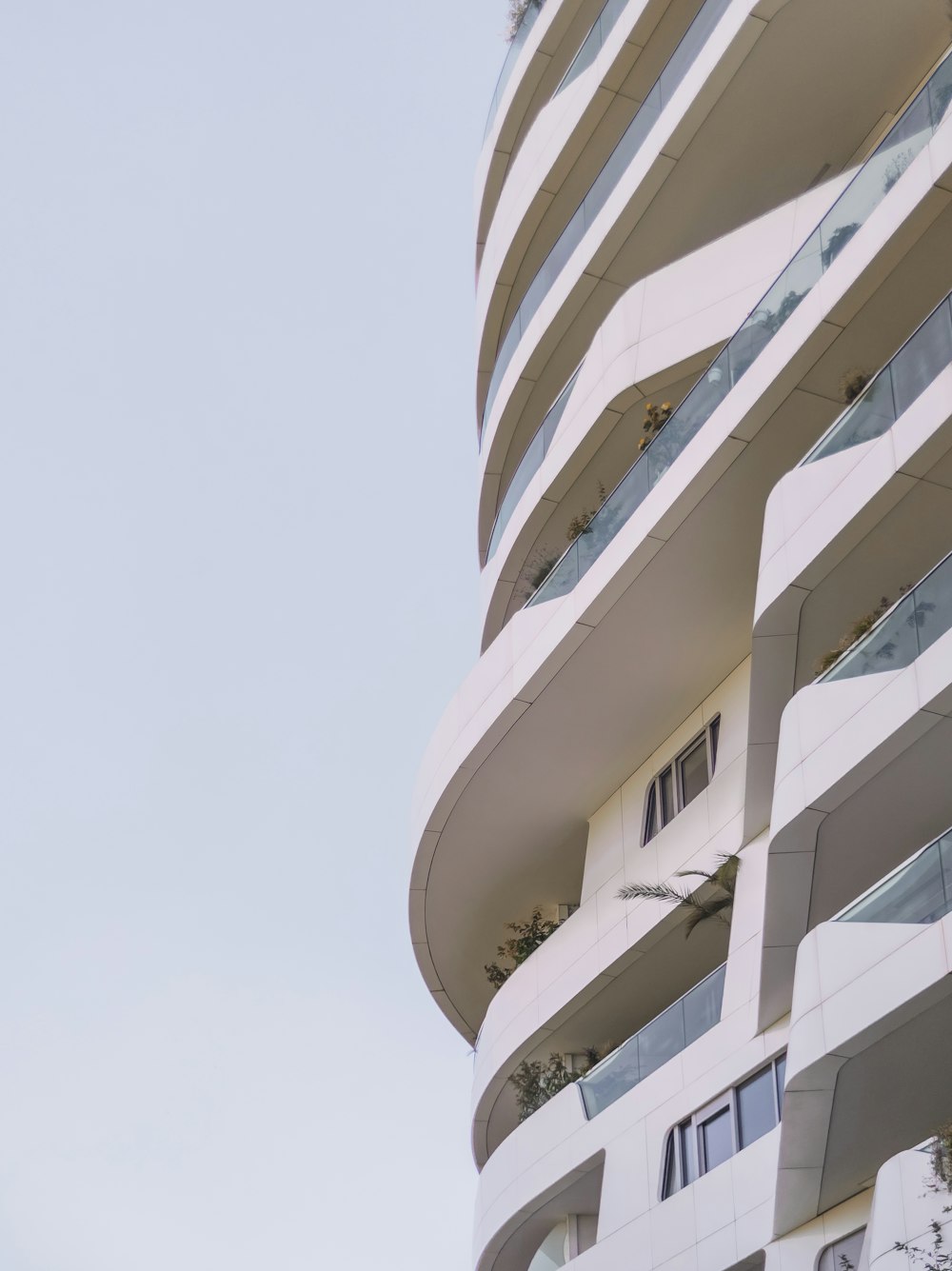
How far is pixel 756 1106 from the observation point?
1580 centimetres

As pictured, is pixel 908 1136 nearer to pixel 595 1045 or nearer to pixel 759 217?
pixel 595 1045

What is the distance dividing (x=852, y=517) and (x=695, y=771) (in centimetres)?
667

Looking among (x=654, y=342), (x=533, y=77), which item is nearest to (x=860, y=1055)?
(x=654, y=342)

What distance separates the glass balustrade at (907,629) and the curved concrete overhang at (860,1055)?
2.31 metres

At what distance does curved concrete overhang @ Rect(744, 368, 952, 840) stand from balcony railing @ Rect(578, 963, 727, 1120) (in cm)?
274

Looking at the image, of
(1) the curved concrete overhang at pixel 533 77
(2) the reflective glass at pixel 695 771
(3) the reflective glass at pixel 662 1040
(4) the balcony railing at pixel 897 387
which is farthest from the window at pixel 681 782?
(1) the curved concrete overhang at pixel 533 77

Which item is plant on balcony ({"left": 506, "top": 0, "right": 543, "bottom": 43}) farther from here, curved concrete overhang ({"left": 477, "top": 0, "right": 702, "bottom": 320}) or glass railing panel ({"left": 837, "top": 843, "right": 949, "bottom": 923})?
glass railing panel ({"left": 837, "top": 843, "right": 949, "bottom": 923})

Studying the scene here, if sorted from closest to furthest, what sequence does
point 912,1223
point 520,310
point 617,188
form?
1. point 912,1223
2. point 617,188
3. point 520,310

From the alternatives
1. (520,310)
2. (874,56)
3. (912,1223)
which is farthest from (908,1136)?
(520,310)

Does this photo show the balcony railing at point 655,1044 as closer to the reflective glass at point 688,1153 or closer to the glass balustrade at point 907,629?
the reflective glass at point 688,1153

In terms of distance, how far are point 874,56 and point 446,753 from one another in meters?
11.1

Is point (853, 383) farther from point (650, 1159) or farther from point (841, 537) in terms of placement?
point (650, 1159)

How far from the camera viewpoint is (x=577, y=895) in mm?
24797

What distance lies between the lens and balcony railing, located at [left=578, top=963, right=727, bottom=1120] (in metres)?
16.8
